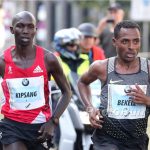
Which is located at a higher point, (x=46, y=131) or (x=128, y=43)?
(x=128, y=43)

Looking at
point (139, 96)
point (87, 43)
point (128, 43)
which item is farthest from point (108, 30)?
point (139, 96)

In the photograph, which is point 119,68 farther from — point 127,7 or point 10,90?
point 127,7

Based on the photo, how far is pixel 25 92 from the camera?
7.15 meters

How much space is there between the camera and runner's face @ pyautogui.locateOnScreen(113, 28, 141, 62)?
6.70 meters

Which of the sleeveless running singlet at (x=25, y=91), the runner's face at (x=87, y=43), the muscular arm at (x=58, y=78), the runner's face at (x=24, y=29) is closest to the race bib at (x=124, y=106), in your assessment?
the muscular arm at (x=58, y=78)

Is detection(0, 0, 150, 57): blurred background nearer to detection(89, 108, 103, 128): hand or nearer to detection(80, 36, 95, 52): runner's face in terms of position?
detection(80, 36, 95, 52): runner's face

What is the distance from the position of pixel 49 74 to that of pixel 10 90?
401 millimetres

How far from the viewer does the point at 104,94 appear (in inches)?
269

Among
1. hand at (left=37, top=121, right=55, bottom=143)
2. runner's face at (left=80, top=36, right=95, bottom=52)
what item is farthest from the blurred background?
hand at (left=37, top=121, right=55, bottom=143)

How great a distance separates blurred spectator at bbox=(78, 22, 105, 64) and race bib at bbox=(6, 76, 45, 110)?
2938mm

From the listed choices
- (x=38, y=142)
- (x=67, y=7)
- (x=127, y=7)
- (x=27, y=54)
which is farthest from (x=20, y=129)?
(x=67, y=7)

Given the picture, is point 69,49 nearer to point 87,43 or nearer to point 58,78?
point 87,43

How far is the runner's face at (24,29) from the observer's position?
7125 millimetres

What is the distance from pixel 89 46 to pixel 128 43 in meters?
3.74
